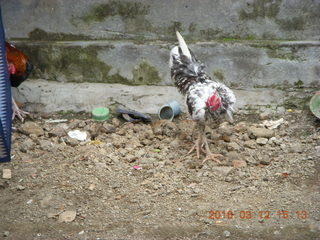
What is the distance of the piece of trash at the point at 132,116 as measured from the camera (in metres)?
6.70

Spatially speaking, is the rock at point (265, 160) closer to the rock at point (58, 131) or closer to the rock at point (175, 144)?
the rock at point (175, 144)

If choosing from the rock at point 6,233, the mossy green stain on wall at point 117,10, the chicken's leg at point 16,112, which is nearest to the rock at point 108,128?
the chicken's leg at point 16,112

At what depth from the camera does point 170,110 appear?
22.2 feet

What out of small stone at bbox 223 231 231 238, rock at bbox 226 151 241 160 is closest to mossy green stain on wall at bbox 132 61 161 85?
rock at bbox 226 151 241 160

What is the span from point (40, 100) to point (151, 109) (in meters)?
1.76

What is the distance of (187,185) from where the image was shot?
17.3 feet

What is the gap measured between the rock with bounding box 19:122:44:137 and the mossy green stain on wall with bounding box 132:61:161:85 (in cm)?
162

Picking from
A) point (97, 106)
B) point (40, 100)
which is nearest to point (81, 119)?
point (97, 106)

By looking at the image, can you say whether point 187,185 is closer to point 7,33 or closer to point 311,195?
point 311,195

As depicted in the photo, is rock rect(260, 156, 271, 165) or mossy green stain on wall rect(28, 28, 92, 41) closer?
rock rect(260, 156, 271, 165)

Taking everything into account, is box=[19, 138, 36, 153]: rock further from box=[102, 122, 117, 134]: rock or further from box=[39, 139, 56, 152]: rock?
box=[102, 122, 117, 134]: rock

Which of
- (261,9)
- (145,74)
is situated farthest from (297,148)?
(145,74)

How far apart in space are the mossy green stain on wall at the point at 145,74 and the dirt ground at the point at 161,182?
72 centimetres
